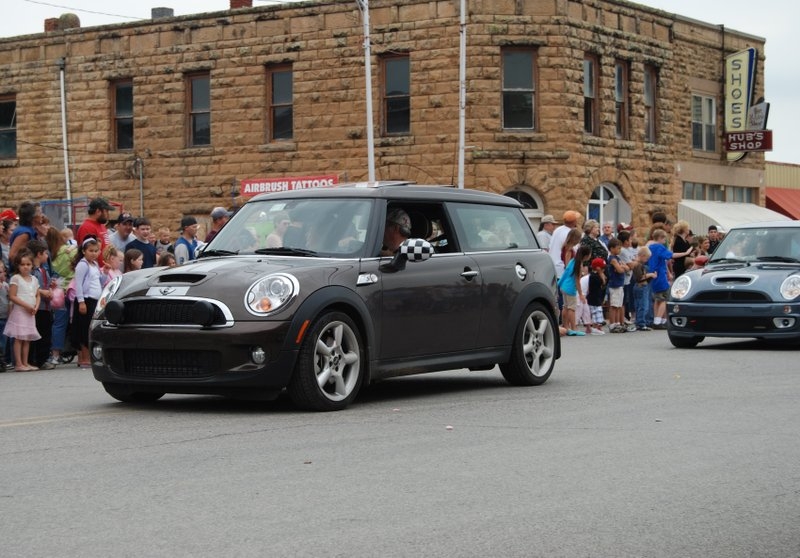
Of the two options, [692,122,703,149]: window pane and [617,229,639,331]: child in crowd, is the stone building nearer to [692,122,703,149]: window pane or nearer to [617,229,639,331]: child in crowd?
[692,122,703,149]: window pane

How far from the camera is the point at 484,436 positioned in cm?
877

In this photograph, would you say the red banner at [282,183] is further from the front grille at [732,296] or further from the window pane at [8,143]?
the front grille at [732,296]

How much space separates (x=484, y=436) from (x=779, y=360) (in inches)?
310

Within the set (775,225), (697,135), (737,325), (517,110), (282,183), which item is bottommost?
(737,325)

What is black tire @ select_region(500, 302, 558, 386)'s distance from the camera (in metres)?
12.0

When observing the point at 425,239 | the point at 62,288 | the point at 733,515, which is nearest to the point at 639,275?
the point at 62,288

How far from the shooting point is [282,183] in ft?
109

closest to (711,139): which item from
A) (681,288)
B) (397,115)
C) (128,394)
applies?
(397,115)

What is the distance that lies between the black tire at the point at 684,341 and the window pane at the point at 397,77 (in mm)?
15469

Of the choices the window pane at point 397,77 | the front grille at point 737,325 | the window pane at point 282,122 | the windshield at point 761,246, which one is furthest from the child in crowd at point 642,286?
the window pane at point 282,122

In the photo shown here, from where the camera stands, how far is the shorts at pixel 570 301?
71.4 feet

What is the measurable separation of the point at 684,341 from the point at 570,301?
3.82 meters

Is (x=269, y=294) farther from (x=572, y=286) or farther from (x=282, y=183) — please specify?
(x=282, y=183)

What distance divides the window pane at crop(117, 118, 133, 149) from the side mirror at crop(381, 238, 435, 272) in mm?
26599
